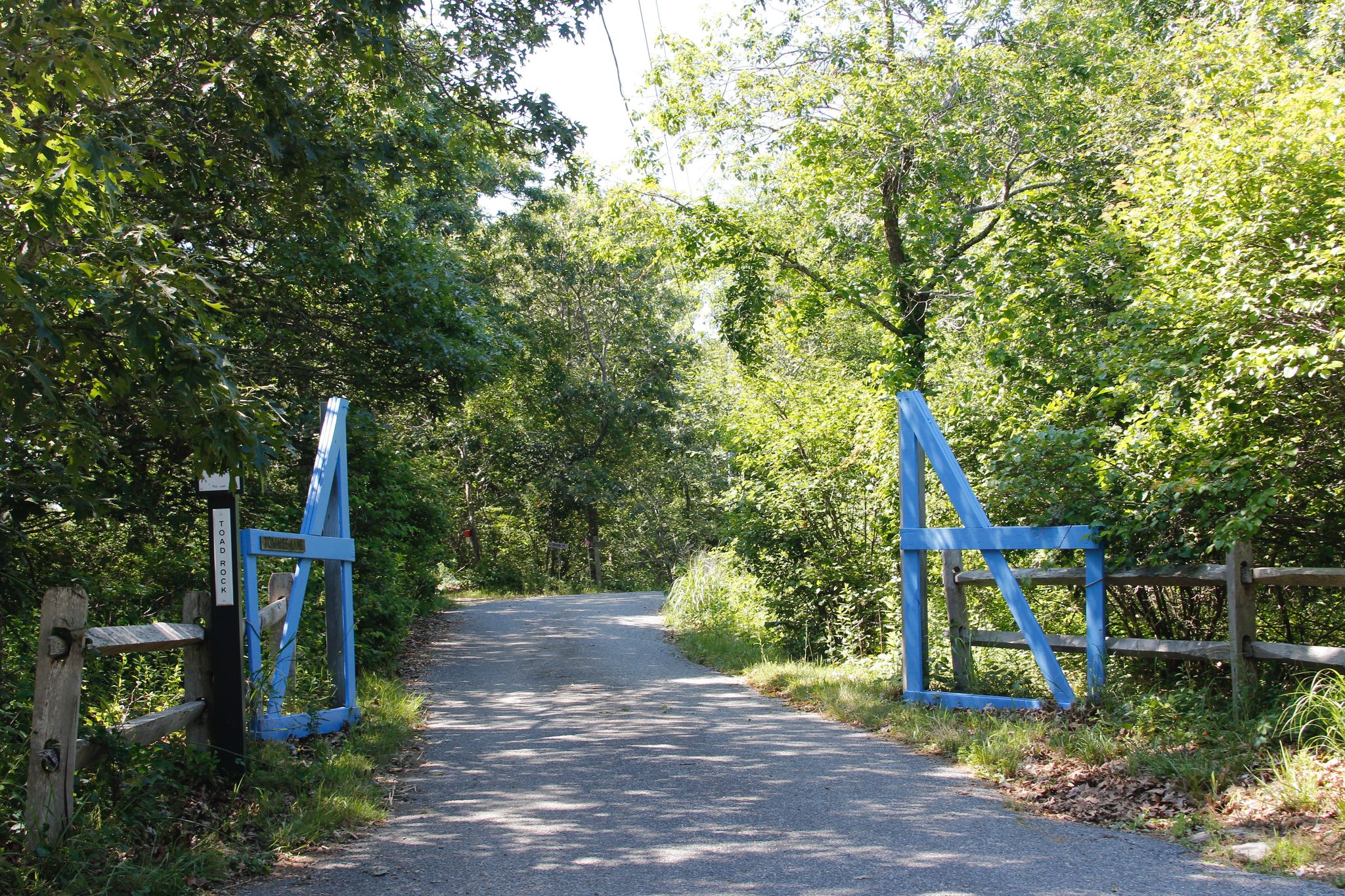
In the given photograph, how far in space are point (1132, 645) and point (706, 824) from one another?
11.3ft

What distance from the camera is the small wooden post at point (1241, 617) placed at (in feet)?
20.0

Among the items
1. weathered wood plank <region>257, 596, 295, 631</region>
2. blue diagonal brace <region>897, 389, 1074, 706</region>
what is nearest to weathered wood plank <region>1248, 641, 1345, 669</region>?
blue diagonal brace <region>897, 389, 1074, 706</region>

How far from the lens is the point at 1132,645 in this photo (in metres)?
6.91

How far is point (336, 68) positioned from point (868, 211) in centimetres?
895

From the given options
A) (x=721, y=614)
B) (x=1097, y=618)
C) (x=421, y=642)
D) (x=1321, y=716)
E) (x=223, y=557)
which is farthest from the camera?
(x=721, y=614)

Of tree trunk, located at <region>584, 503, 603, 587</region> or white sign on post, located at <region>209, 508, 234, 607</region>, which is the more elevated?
white sign on post, located at <region>209, 508, 234, 607</region>

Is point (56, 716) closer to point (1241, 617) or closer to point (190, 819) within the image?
point (190, 819)

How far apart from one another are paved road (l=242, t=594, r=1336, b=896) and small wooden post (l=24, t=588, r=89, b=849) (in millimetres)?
890

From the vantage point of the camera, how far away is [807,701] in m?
9.55

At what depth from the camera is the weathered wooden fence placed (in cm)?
563

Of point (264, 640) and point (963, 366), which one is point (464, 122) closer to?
point (264, 640)

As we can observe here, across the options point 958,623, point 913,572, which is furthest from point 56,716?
point 958,623

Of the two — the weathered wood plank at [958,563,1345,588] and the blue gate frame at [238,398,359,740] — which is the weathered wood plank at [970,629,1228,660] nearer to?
the weathered wood plank at [958,563,1345,588]

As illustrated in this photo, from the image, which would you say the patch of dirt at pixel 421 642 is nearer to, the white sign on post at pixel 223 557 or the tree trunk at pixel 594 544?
the white sign on post at pixel 223 557
